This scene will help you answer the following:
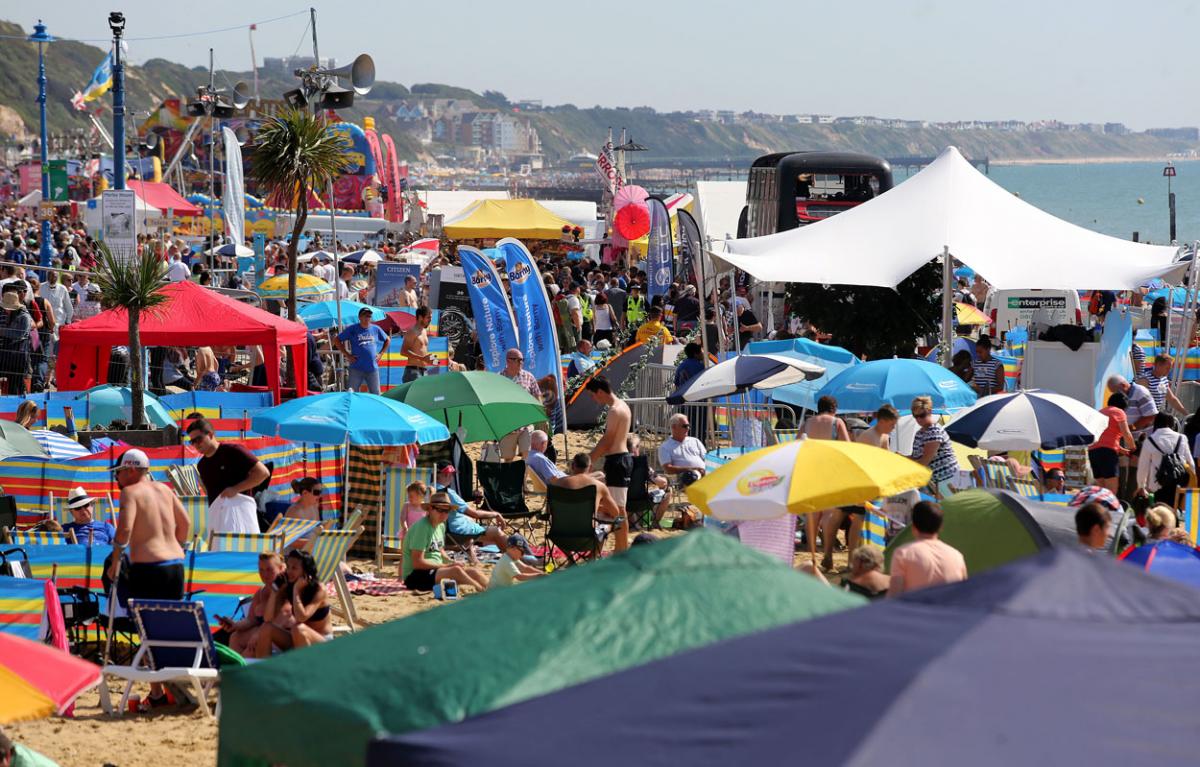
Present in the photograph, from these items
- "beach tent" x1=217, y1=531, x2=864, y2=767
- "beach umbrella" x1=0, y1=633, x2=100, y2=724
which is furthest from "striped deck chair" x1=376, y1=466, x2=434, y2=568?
"beach tent" x1=217, y1=531, x2=864, y2=767

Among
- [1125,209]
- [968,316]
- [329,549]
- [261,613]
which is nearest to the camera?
[261,613]

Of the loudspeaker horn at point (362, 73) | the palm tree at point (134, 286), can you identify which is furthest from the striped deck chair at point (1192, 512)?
the loudspeaker horn at point (362, 73)

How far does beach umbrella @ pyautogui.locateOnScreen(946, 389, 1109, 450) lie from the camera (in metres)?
9.52

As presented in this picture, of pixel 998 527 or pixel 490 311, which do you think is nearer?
pixel 998 527

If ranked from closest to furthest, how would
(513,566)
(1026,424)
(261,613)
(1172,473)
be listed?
(261,613)
(513,566)
(1026,424)
(1172,473)

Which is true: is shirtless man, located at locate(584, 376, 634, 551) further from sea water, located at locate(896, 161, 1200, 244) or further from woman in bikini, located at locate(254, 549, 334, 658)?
sea water, located at locate(896, 161, 1200, 244)

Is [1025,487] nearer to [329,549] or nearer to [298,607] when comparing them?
[329,549]

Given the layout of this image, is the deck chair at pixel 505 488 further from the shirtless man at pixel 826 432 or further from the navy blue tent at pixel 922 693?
the navy blue tent at pixel 922 693

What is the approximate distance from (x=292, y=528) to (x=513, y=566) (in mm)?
1416

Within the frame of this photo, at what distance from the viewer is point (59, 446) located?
A: 10.4 meters

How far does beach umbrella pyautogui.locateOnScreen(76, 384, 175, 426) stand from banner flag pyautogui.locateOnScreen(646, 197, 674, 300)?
13061 mm

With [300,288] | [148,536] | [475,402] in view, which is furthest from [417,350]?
[148,536]

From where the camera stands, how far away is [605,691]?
3.25 meters

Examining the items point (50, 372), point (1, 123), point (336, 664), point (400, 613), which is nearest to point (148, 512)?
point (400, 613)
